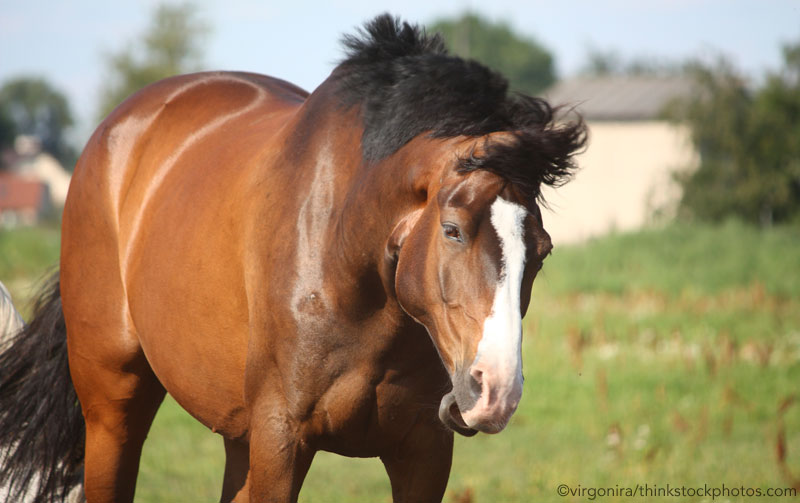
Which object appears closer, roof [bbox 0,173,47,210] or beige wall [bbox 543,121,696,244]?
beige wall [bbox 543,121,696,244]

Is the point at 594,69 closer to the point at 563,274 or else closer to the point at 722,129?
the point at 722,129

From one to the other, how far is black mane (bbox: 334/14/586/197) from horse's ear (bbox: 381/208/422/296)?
24 centimetres

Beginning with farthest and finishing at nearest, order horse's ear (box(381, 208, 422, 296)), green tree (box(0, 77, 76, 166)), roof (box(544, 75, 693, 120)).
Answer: green tree (box(0, 77, 76, 166)) → roof (box(544, 75, 693, 120)) → horse's ear (box(381, 208, 422, 296))

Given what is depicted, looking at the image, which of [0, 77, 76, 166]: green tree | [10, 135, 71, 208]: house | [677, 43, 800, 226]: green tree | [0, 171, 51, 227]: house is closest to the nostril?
[677, 43, 800, 226]: green tree

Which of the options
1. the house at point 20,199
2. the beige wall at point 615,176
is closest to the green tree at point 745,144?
the beige wall at point 615,176

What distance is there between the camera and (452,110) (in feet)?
8.57

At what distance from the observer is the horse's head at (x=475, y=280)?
87.2 inches

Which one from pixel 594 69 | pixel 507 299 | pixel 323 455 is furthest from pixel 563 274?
pixel 594 69

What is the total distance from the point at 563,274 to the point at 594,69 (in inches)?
3212

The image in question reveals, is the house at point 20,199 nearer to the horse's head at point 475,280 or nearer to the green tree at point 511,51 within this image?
the green tree at point 511,51

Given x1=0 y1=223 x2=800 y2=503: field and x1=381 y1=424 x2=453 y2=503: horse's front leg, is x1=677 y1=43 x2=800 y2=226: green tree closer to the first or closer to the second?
x1=0 y1=223 x2=800 y2=503: field

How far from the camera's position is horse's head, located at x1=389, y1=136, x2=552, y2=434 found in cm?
221

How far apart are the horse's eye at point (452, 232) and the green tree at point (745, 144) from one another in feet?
86.0

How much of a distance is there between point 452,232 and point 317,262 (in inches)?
→ 23.3
